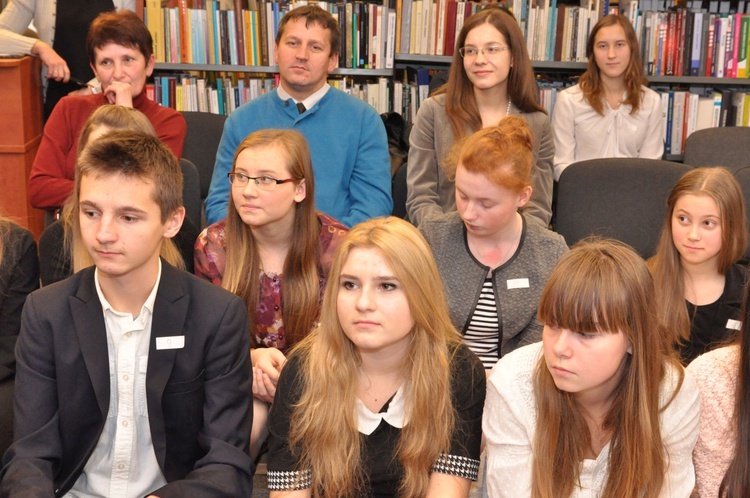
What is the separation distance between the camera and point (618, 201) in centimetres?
314

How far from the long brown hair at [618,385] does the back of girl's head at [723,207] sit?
915 mm

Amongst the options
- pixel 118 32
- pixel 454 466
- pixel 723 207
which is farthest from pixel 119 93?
pixel 723 207

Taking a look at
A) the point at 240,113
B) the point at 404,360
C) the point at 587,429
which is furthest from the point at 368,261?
the point at 240,113

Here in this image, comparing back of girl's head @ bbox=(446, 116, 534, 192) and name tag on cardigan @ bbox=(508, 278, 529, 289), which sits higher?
back of girl's head @ bbox=(446, 116, 534, 192)

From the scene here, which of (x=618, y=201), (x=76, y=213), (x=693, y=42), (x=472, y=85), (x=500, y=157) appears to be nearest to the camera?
(x=76, y=213)

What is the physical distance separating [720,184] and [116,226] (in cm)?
179

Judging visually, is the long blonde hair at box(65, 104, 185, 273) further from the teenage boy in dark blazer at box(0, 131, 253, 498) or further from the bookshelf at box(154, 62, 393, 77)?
the bookshelf at box(154, 62, 393, 77)

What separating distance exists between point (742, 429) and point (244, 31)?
10.8 feet

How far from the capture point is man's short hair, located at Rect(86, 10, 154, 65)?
129 inches

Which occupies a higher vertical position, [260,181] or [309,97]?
[309,97]

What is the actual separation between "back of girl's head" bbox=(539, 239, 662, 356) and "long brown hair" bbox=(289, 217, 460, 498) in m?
0.28

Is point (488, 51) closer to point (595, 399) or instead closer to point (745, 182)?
point (745, 182)

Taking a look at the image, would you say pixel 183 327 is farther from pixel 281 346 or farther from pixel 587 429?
pixel 587 429

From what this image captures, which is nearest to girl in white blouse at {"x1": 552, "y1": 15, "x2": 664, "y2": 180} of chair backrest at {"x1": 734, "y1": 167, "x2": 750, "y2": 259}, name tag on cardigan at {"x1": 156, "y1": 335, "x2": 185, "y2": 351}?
chair backrest at {"x1": 734, "y1": 167, "x2": 750, "y2": 259}
